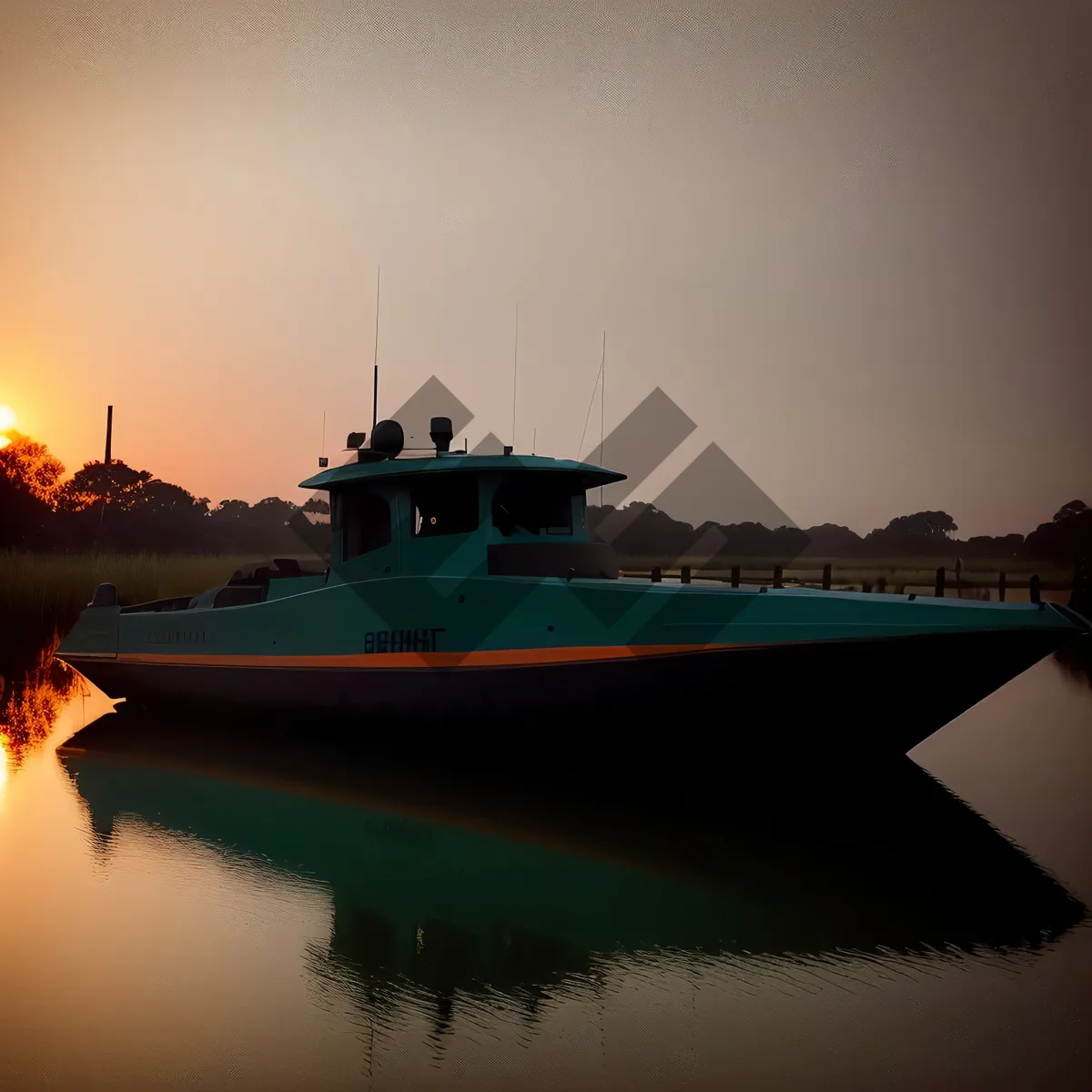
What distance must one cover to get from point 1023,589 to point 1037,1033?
3979cm

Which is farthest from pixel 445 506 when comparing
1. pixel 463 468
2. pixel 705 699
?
pixel 705 699

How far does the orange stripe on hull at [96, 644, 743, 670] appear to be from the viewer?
26.0ft

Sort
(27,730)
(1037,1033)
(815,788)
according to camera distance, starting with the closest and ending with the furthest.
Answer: (1037,1033)
(815,788)
(27,730)

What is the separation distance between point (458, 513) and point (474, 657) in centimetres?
144

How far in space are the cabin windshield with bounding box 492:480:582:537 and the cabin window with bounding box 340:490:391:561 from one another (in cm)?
122

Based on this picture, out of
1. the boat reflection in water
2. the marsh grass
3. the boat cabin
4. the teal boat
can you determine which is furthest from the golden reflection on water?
the boat cabin

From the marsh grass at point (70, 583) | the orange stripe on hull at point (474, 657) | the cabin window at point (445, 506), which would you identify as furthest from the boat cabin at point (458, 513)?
the marsh grass at point (70, 583)

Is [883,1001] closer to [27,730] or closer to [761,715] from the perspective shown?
[761,715]

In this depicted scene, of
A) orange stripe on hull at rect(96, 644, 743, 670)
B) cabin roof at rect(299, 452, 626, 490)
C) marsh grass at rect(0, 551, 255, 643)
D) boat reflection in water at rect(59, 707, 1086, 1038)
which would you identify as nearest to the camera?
boat reflection in water at rect(59, 707, 1086, 1038)

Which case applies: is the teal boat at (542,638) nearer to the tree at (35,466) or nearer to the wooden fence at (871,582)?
the wooden fence at (871,582)

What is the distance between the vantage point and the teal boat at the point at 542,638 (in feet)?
24.6

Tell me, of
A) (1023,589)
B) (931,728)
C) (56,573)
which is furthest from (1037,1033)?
(1023,589)

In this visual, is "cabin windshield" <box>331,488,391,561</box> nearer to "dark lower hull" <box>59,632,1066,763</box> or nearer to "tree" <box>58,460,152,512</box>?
"dark lower hull" <box>59,632,1066,763</box>

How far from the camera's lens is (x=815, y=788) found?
339 inches
